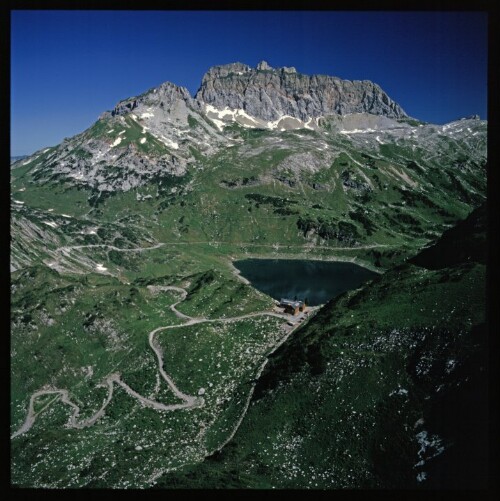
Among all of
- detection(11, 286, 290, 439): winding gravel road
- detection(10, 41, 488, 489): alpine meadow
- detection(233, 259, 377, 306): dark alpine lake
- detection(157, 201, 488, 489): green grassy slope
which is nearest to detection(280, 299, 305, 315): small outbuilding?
detection(10, 41, 488, 489): alpine meadow

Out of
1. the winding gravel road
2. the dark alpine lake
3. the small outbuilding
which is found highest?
the dark alpine lake

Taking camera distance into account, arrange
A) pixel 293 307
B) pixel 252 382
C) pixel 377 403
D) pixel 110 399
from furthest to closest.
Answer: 1. pixel 293 307
2. pixel 110 399
3. pixel 252 382
4. pixel 377 403

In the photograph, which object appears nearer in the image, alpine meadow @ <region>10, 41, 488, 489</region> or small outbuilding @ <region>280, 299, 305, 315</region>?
alpine meadow @ <region>10, 41, 488, 489</region>

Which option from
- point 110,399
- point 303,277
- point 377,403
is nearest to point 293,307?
point 110,399

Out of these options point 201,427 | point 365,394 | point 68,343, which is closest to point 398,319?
point 365,394

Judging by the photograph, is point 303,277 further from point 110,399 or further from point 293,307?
point 110,399

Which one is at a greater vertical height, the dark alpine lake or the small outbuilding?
the dark alpine lake

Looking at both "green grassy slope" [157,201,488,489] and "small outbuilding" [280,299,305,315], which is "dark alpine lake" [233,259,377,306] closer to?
"small outbuilding" [280,299,305,315]
